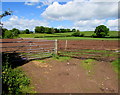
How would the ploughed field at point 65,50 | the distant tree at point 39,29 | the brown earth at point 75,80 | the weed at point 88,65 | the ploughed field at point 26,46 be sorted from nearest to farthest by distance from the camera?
1. the brown earth at point 75,80
2. the weed at point 88,65
3. the ploughed field at point 26,46
4. the ploughed field at point 65,50
5. the distant tree at point 39,29

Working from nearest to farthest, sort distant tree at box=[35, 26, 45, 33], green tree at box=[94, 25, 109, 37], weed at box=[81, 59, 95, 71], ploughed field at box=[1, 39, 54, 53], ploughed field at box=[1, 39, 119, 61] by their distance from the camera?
weed at box=[81, 59, 95, 71] < ploughed field at box=[1, 39, 54, 53] < ploughed field at box=[1, 39, 119, 61] < green tree at box=[94, 25, 109, 37] < distant tree at box=[35, 26, 45, 33]

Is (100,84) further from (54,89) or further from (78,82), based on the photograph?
(54,89)

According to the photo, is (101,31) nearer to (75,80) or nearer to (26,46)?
(26,46)

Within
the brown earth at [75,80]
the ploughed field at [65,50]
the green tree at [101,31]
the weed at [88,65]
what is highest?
the green tree at [101,31]

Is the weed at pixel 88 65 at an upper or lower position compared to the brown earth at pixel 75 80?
upper

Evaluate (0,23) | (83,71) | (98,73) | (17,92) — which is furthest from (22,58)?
(98,73)

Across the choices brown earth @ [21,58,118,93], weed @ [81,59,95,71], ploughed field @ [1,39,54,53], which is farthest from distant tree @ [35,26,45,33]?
brown earth @ [21,58,118,93]

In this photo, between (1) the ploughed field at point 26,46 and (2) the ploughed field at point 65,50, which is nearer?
(1) the ploughed field at point 26,46

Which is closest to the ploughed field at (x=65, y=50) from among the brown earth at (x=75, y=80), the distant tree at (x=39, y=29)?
the brown earth at (x=75, y=80)

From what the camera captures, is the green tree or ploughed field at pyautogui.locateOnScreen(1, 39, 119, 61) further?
the green tree

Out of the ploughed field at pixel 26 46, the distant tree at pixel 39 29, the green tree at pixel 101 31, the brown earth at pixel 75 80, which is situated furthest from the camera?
the distant tree at pixel 39 29

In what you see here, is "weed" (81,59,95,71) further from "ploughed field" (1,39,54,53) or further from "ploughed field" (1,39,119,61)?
"ploughed field" (1,39,54,53)

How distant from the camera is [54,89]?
3428mm

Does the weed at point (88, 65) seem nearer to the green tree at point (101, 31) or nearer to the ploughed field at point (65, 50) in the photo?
the ploughed field at point (65, 50)
